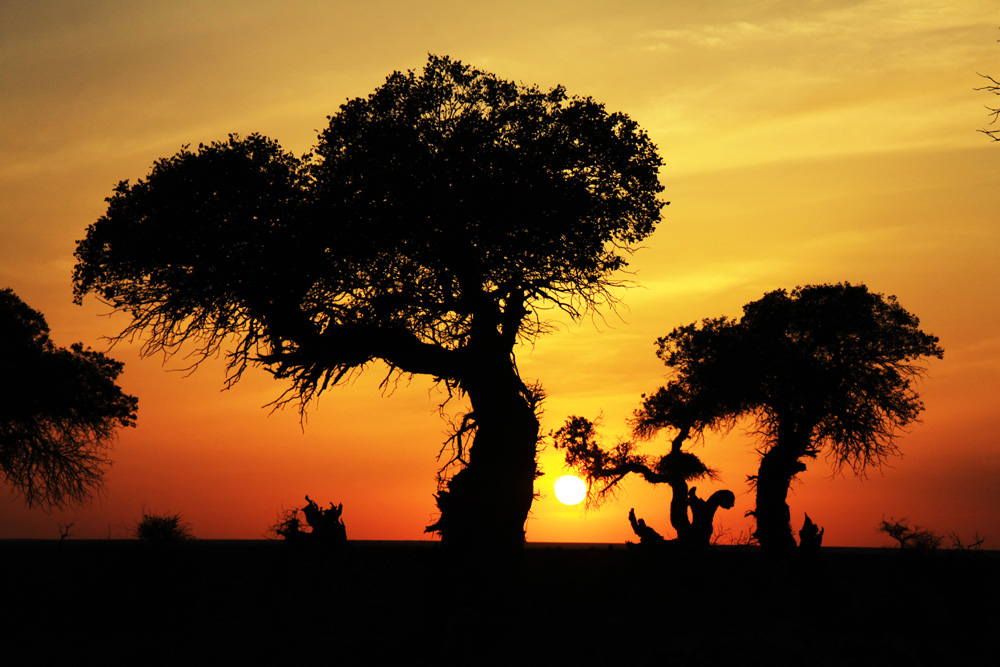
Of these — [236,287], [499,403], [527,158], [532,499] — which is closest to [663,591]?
[532,499]

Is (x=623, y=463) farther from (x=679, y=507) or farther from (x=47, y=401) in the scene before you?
(x=47, y=401)

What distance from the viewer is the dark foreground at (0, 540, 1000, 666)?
15.5 metres

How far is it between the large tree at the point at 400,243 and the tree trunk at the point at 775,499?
45.2 ft

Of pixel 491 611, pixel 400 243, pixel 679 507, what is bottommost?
pixel 491 611

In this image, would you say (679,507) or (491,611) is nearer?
(491,611)

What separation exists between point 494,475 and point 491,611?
3129mm

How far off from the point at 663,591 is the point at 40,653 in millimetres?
14397

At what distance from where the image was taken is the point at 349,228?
20734 mm

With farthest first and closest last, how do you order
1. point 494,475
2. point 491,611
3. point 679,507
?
point 679,507 < point 494,475 < point 491,611

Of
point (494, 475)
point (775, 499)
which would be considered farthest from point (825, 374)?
point (494, 475)

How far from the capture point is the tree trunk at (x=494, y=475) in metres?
20.1

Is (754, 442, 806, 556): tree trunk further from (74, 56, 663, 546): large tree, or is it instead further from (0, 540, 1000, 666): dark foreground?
(74, 56, 663, 546): large tree

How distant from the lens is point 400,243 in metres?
21.4

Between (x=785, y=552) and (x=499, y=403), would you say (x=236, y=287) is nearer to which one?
(x=499, y=403)
